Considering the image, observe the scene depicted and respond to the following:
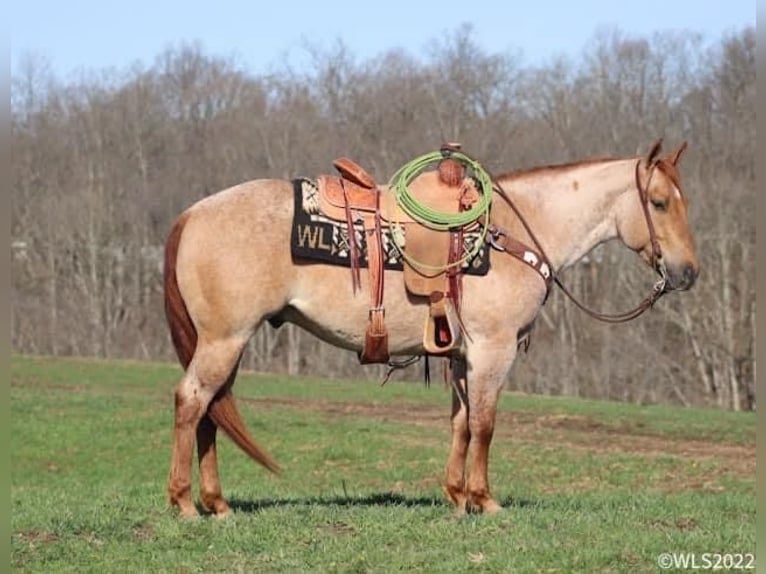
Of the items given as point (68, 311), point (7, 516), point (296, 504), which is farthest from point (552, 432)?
point (68, 311)

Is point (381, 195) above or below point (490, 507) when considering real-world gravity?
above

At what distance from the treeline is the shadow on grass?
27.4 metres

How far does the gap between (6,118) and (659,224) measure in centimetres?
560

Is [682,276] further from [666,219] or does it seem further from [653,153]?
[653,153]

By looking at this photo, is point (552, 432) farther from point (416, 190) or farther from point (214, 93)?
point (214, 93)

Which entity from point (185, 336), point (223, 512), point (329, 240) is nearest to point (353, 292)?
point (329, 240)

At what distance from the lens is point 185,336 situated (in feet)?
26.7

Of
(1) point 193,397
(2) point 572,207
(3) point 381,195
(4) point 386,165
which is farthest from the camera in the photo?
(4) point 386,165

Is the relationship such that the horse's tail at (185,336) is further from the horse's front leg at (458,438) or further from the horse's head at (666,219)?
the horse's head at (666,219)

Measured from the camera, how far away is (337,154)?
47.5 metres

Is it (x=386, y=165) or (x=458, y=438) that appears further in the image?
Answer: (x=386, y=165)

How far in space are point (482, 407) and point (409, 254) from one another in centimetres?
114

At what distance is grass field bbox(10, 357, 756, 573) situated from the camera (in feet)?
22.4

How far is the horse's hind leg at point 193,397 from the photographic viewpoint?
791cm
